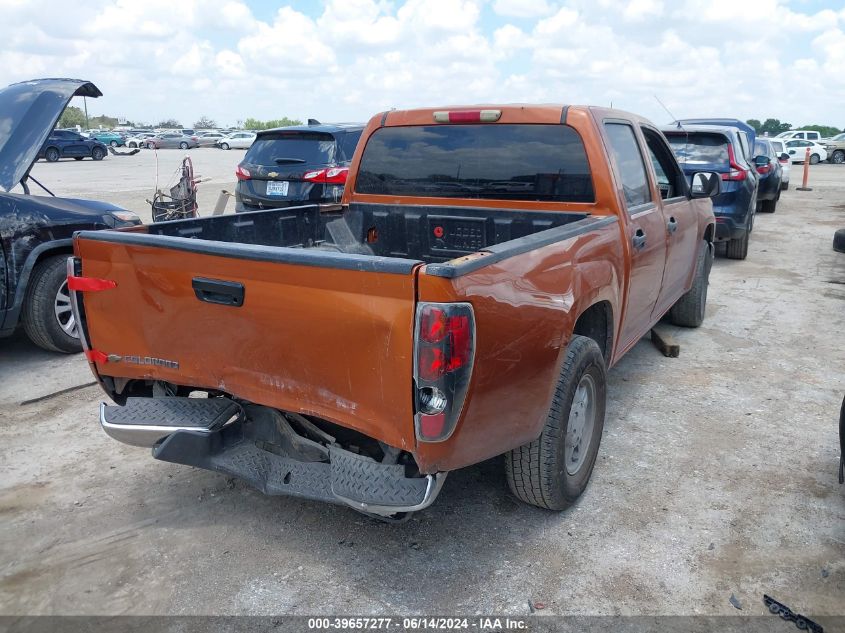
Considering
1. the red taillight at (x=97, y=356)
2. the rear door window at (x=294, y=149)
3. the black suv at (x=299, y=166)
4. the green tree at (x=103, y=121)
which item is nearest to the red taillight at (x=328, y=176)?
the black suv at (x=299, y=166)

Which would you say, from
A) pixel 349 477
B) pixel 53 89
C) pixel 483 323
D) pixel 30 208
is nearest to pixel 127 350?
pixel 349 477

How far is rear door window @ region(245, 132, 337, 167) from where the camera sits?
8741mm

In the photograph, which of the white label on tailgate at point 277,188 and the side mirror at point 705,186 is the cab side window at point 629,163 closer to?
the side mirror at point 705,186

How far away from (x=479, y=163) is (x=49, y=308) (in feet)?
11.7

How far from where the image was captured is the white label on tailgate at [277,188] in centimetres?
884

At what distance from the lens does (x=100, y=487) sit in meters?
3.68

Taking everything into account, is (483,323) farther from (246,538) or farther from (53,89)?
(53,89)

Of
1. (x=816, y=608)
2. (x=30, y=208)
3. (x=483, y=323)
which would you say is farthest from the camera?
(x=30, y=208)

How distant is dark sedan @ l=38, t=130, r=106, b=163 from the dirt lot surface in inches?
1294

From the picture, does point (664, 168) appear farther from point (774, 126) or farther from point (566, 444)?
point (774, 126)

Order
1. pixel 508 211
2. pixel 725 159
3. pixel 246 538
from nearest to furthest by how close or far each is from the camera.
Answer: pixel 246 538 → pixel 508 211 → pixel 725 159

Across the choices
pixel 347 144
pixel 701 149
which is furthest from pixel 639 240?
pixel 701 149

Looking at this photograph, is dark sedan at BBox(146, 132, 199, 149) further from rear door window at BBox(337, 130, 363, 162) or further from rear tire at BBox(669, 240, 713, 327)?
rear tire at BBox(669, 240, 713, 327)

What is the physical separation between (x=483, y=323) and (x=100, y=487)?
2.42 m
